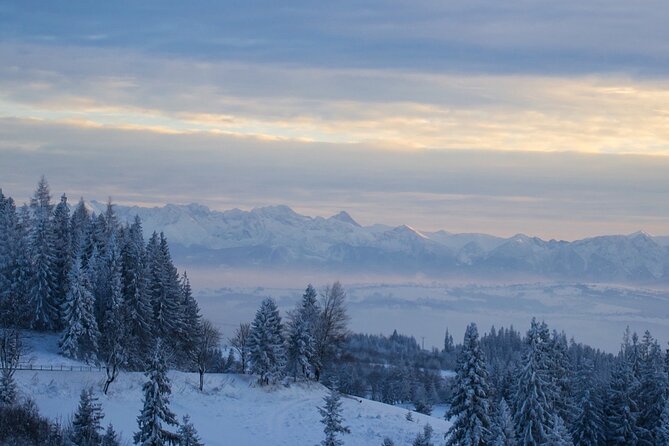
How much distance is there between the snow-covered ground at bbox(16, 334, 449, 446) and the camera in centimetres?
6041

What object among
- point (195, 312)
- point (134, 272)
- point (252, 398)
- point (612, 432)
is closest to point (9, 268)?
point (134, 272)

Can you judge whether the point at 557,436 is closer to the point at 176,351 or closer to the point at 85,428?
the point at 85,428

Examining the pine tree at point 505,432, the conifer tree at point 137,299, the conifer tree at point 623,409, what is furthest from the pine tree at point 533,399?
the conifer tree at point 137,299

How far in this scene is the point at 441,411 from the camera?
146500 mm

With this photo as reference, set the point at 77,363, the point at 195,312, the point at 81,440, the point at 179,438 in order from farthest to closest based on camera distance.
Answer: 1. the point at 195,312
2. the point at 77,363
3. the point at 179,438
4. the point at 81,440

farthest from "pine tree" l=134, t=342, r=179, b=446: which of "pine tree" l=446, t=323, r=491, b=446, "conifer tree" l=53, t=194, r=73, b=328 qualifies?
"conifer tree" l=53, t=194, r=73, b=328

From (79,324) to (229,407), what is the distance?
15.6 metres

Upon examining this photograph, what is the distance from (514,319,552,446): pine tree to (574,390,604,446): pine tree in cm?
1344

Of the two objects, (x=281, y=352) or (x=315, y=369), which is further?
(x=315, y=369)

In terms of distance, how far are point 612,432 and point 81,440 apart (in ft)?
143

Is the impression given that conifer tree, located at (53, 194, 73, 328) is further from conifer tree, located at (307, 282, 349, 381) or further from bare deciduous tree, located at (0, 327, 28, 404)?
conifer tree, located at (307, 282, 349, 381)

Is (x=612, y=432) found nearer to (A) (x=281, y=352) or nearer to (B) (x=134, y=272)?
(A) (x=281, y=352)

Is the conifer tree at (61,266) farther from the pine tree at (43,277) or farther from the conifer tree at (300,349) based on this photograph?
the conifer tree at (300,349)

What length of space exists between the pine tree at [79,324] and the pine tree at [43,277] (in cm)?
619
